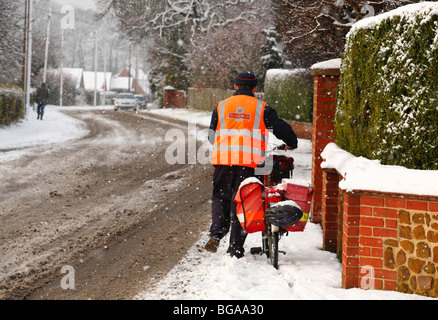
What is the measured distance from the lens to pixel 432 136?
395 cm

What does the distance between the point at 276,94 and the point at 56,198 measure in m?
17.0

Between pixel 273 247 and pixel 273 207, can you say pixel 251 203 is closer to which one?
pixel 273 207

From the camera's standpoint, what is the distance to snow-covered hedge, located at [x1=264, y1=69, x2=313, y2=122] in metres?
21.8

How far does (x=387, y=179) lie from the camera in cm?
414

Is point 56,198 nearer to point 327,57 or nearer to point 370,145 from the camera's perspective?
point 370,145

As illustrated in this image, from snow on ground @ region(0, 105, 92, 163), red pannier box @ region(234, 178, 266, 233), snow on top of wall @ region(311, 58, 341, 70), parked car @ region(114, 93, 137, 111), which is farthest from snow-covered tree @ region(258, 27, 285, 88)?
red pannier box @ region(234, 178, 266, 233)

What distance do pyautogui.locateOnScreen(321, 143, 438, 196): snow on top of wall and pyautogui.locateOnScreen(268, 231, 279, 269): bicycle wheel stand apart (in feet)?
3.04

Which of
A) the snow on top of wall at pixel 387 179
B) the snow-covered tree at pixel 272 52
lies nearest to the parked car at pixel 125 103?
the snow-covered tree at pixel 272 52

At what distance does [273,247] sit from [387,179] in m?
1.39

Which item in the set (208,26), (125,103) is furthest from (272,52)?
(125,103)

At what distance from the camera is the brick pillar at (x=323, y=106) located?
6.31 m

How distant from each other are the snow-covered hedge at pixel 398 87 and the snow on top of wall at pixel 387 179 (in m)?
0.09
